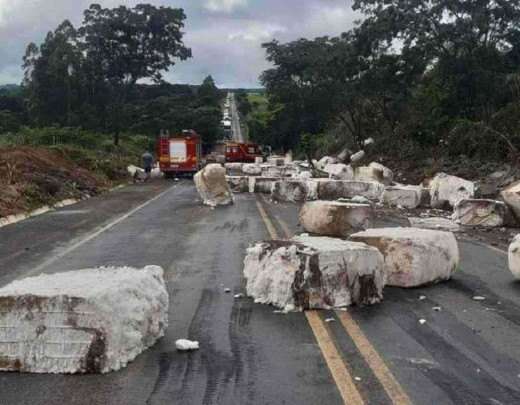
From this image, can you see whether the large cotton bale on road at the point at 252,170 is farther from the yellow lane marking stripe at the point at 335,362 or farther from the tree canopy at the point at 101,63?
the yellow lane marking stripe at the point at 335,362

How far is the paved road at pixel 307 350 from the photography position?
501 cm

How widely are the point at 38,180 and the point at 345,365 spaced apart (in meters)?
20.0

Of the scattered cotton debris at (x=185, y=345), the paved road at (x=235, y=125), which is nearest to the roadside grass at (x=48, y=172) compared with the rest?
the scattered cotton debris at (x=185, y=345)

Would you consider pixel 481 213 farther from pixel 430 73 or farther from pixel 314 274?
pixel 430 73

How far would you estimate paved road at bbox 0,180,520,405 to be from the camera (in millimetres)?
5008

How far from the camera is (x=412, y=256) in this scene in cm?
861

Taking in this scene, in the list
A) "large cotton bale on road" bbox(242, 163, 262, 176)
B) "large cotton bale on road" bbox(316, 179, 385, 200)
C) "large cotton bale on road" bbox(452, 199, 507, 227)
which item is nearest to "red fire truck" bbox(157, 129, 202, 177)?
"large cotton bale on road" bbox(242, 163, 262, 176)

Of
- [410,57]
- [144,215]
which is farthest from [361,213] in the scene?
[410,57]

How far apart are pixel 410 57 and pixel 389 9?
2717 mm

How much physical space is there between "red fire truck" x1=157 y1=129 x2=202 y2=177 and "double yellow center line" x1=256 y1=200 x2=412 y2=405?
1373 inches

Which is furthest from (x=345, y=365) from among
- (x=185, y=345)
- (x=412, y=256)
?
(x=412, y=256)

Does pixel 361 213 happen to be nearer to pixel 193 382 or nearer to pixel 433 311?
pixel 433 311

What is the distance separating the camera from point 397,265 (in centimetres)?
861

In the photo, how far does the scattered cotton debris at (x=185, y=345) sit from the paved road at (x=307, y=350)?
7 centimetres
